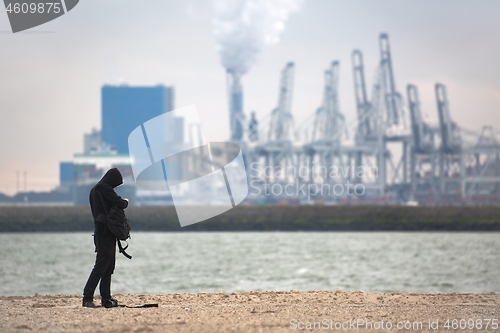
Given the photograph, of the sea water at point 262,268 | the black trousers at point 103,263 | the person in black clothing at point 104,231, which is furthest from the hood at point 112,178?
the sea water at point 262,268

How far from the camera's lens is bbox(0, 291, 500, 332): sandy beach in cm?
689

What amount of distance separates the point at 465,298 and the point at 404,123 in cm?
8378

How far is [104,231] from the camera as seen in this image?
810cm

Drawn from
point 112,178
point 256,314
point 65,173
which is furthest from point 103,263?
point 65,173

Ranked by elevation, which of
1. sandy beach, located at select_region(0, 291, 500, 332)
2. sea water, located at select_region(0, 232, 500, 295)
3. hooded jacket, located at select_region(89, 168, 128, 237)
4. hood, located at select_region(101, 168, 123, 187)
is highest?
hood, located at select_region(101, 168, 123, 187)

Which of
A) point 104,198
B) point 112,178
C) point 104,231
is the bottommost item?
point 104,231

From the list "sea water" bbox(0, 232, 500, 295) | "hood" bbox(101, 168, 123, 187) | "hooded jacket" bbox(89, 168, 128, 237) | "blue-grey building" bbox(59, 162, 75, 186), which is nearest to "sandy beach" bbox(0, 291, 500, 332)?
"hooded jacket" bbox(89, 168, 128, 237)

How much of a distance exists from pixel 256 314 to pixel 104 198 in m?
1.63

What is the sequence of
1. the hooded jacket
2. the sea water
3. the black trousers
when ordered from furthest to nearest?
the sea water < the black trousers < the hooded jacket

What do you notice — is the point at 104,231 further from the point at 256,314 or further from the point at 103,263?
the point at 256,314

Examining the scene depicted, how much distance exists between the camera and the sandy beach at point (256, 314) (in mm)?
6891

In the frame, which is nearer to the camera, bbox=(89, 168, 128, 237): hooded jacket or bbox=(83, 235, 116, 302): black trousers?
bbox=(89, 168, 128, 237): hooded jacket

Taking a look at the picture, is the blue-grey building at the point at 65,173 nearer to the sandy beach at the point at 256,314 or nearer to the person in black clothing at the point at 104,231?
the sandy beach at the point at 256,314

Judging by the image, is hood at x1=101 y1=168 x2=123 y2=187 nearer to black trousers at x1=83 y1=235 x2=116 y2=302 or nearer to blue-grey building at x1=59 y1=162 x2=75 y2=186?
black trousers at x1=83 y1=235 x2=116 y2=302
